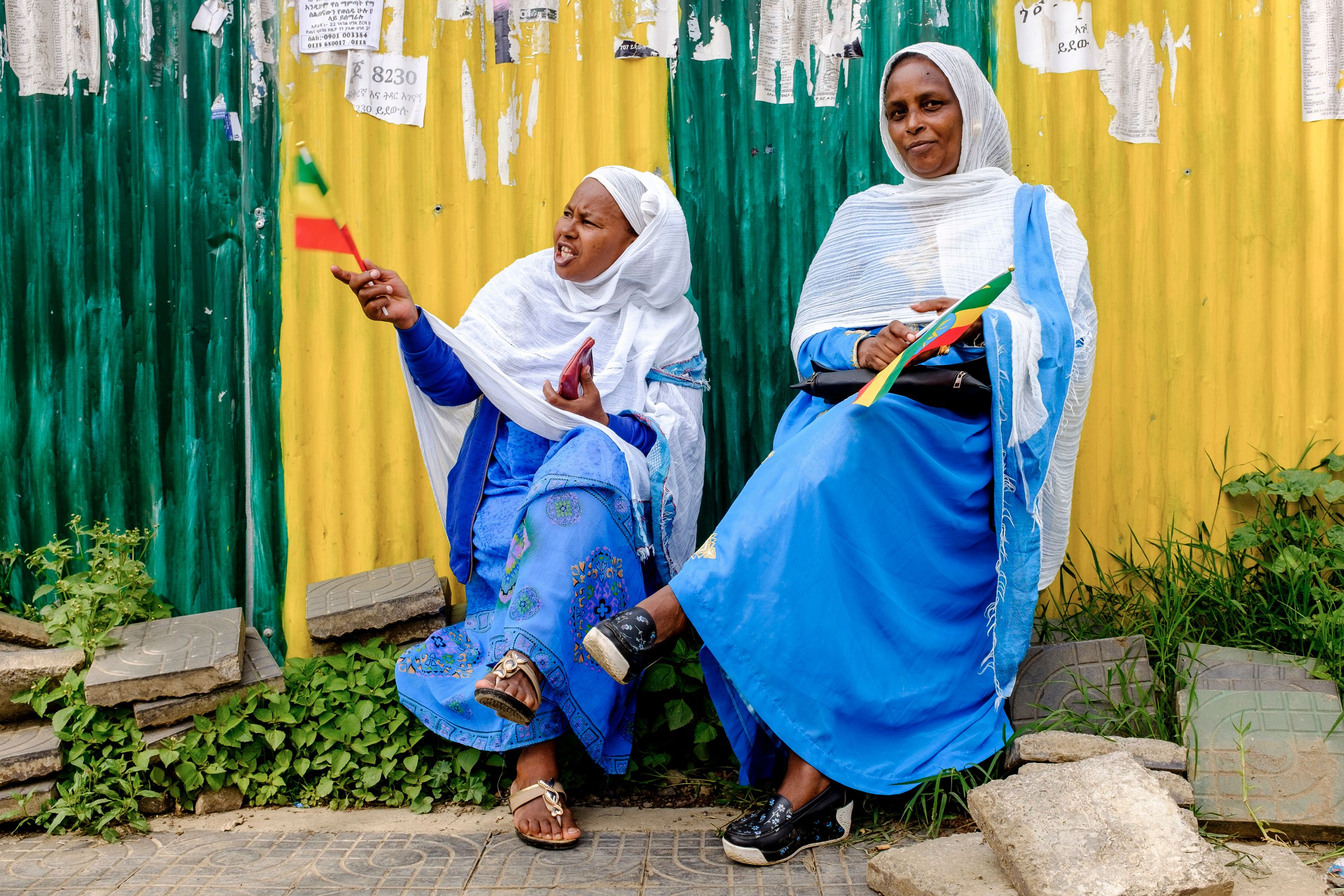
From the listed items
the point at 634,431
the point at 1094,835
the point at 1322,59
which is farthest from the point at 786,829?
the point at 1322,59

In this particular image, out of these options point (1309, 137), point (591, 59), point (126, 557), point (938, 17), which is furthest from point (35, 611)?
point (1309, 137)

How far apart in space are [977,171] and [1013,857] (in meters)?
1.88

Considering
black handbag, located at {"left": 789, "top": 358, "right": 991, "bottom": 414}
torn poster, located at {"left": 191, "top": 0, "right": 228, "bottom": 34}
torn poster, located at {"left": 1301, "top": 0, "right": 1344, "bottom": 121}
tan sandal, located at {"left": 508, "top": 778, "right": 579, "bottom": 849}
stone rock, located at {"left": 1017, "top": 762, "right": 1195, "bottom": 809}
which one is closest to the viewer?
stone rock, located at {"left": 1017, "top": 762, "right": 1195, "bottom": 809}

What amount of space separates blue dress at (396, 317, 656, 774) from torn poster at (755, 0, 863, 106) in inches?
55.3

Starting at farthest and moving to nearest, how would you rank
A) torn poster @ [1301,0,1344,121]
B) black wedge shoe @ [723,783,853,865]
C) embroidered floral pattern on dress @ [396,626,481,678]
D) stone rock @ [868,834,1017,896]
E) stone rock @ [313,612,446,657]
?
torn poster @ [1301,0,1344,121] → stone rock @ [313,612,446,657] → embroidered floral pattern on dress @ [396,626,481,678] → black wedge shoe @ [723,783,853,865] → stone rock @ [868,834,1017,896]

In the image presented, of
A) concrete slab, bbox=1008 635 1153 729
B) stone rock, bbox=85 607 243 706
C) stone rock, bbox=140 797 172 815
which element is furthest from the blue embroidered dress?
concrete slab, bbox=1008 635 1153 729

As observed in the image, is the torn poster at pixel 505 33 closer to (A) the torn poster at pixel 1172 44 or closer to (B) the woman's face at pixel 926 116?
(B) the woman's face at pixel 926 116

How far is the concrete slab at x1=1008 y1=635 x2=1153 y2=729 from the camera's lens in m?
2.79

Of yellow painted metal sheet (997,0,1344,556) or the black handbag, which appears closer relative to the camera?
the black handbag

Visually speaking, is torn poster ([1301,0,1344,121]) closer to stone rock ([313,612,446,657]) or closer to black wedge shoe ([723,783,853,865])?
black wedge shoe ([723,783,853,865])

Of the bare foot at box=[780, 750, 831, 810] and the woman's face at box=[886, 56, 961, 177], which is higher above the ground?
the woman's face at box=[886, 56, 961, 177]

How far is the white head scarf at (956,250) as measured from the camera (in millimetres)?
2865

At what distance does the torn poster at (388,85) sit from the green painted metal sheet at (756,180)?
0.87 meters

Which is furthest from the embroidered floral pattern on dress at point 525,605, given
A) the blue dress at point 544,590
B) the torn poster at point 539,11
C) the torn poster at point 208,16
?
the torn poster at point 208,16
